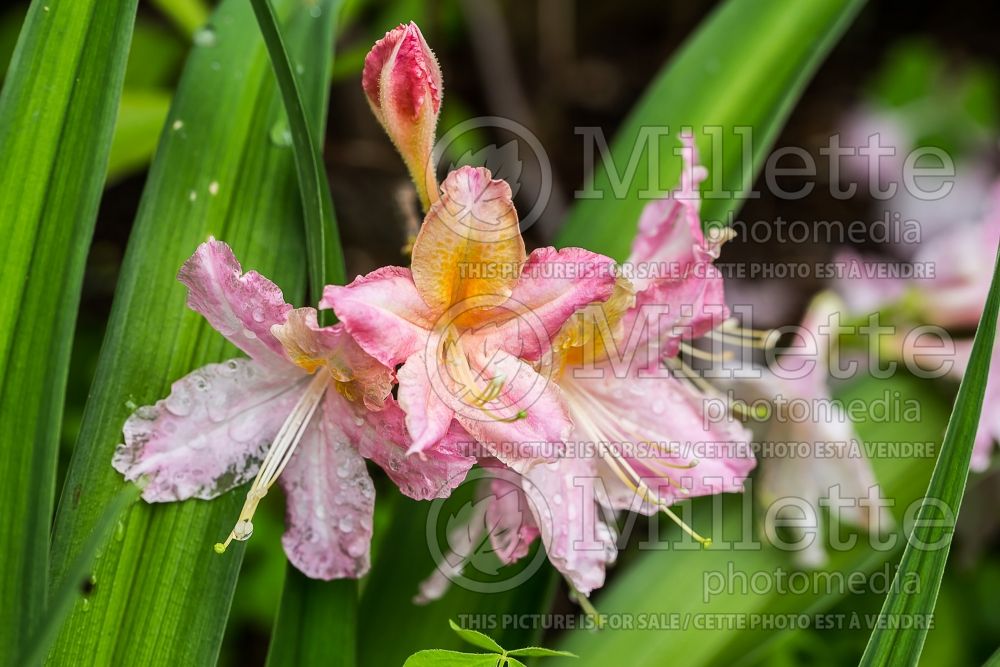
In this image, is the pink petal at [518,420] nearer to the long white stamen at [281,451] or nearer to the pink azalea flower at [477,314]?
the pink azalea flower at [477,314]

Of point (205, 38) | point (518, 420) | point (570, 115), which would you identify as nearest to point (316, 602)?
point (518, 420)

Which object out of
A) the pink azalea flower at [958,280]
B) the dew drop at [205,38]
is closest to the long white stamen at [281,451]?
the dew drop at [205,38]

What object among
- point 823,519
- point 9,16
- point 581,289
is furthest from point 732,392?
point 9,16

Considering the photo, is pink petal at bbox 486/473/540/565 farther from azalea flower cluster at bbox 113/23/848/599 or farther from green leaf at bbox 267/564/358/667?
green leaf at bbox 267/564/358/667

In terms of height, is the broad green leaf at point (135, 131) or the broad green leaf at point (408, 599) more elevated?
the broad green leaf at point (135, 131)

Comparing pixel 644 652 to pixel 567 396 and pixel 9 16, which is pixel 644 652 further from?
pixel 9 16

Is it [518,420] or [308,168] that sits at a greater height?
[308,168]

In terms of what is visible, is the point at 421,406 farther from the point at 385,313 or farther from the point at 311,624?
the point at 311,624
